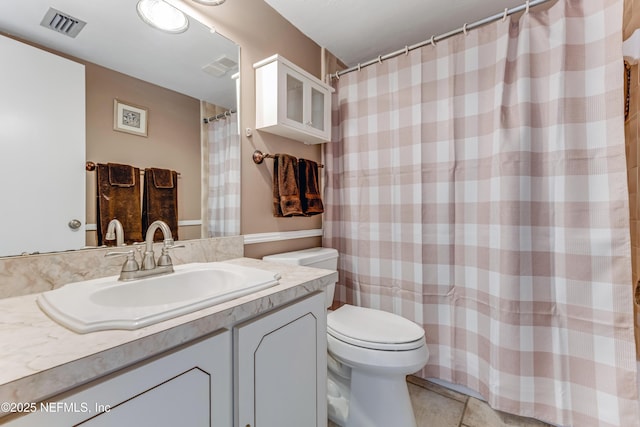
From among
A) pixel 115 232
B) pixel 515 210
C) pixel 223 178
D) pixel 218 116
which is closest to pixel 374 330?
pixel 515 210

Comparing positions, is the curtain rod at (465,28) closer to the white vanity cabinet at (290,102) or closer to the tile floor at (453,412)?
the white vanity cabinet at (290,102)

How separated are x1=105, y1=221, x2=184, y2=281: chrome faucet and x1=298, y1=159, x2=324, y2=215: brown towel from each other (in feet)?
2.79

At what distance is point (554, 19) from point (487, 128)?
522 mm

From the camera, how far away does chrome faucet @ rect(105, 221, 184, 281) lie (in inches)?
34.6

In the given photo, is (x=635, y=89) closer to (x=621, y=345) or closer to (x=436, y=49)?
(x=436, y=49)

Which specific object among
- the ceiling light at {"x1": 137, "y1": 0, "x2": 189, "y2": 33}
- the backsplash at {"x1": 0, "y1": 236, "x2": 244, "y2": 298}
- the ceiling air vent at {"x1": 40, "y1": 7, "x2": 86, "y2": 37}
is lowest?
the backsplash at {"x1": 0, "y1": 236, "x2": 244, "y2": 298}

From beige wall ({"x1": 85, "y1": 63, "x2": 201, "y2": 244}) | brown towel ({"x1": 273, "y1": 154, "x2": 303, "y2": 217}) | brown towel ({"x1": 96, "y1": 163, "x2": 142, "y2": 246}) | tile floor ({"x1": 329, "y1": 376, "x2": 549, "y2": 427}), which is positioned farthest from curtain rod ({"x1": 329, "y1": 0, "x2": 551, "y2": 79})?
tile floor ({"x1": 329, "y1": 376, "x2": 549, "y2": 427})

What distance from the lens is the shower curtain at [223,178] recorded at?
4.09 ft

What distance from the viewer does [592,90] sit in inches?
47.2

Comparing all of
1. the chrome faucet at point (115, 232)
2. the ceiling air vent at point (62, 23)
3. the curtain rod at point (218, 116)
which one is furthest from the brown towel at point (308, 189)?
the ceiling air vent at point (62, 23)

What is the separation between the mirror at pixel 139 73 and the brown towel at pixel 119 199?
0.9 inches

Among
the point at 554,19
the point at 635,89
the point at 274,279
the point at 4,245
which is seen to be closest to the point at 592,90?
the point at 635,89

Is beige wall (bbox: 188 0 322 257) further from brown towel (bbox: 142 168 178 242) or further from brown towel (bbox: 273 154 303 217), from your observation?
brown towel (bbox: 142 168 178 242)

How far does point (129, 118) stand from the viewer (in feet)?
3.23
